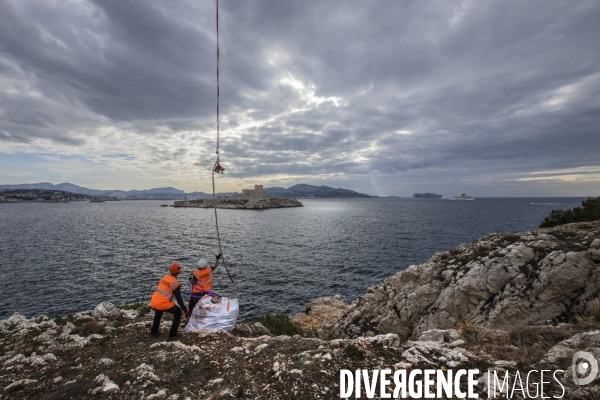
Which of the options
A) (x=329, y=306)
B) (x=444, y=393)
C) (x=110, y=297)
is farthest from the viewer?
(x=110, y=297)

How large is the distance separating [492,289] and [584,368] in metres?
5.10

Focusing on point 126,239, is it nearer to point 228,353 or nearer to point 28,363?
point 28,363

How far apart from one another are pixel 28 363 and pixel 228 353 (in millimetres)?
5773

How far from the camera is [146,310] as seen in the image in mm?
12133

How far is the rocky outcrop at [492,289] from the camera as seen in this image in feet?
28.4

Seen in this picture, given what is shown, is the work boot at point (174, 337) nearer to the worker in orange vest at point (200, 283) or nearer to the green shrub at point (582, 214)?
the worker in orange vest at point (200, 283)

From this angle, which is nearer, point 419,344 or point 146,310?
point 419,344

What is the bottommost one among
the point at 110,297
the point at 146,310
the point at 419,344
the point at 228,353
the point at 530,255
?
the point at 110,297

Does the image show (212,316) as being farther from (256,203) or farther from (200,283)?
(256,203)

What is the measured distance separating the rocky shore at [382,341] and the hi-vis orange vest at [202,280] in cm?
180

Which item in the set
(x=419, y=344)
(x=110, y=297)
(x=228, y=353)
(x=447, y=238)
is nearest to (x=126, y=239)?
(x=110, y=297)

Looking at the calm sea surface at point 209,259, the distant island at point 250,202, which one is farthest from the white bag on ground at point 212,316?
the distant island at point 250,202

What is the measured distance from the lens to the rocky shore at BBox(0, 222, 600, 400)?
5.83 m

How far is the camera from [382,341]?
23.8 feet
